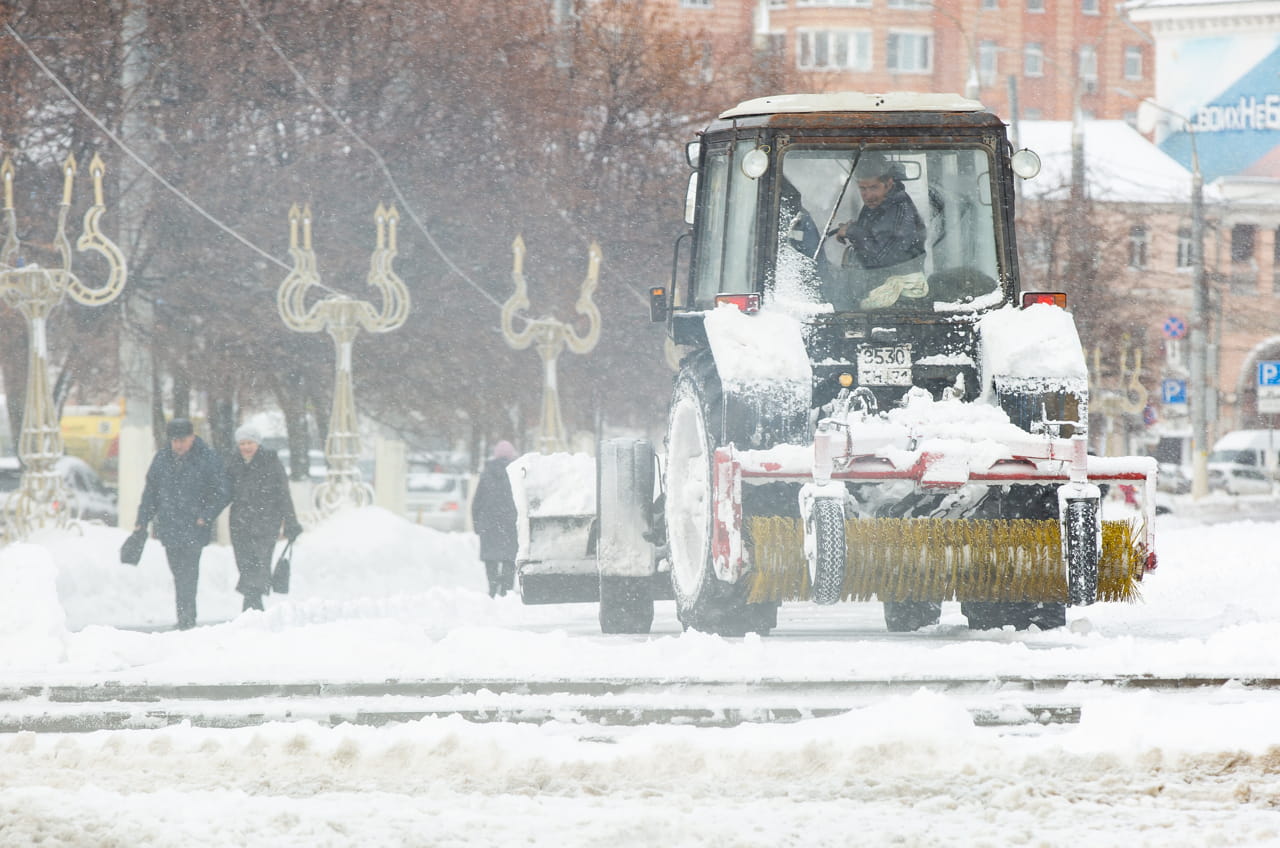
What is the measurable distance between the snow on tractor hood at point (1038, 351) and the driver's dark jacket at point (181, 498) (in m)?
7.09

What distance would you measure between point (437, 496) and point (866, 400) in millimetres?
43407

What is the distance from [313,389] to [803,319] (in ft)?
72.5

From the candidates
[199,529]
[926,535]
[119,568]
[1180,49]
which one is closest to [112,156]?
[119,568]

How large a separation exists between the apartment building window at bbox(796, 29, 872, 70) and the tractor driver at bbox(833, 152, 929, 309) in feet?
261

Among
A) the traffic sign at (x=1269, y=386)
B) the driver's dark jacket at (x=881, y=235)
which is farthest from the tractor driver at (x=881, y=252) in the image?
the traffic sign at (x=1269, y=386)

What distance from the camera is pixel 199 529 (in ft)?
52.1

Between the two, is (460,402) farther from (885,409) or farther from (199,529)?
(885,409)

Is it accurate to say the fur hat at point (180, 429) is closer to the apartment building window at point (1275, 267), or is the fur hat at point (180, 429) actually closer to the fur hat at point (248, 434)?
the fur hat at point (248, 434)

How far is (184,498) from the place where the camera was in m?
15.8

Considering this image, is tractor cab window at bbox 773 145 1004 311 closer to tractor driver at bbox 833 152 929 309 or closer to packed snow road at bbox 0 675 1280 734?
tractor driver at bbox 833 152 929 309

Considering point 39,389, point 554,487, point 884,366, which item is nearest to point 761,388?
point 884,366

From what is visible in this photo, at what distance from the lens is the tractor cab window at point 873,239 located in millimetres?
11148

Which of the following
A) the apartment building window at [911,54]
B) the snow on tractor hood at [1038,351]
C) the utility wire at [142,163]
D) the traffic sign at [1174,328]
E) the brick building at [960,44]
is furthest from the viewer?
the apartment building window at [911,54]

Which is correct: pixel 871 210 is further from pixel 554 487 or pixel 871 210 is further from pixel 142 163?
pixel 142 163
